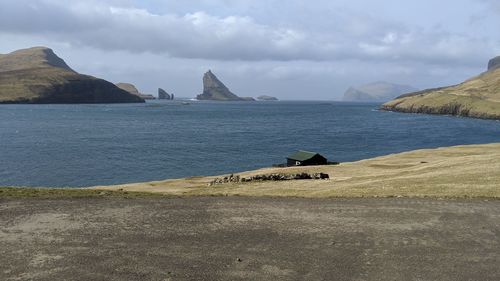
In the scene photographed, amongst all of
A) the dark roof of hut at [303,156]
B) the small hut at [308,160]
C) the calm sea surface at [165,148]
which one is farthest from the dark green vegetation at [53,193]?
the calm sea surface at [165,148]

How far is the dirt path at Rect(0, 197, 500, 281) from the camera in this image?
16.5 m

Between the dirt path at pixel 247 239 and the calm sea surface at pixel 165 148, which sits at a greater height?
the dirt path at pixel 247 239

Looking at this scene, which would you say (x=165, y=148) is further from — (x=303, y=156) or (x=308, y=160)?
(x=308, y=160)

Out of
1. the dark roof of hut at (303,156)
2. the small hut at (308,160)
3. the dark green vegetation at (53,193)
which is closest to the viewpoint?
the dark green vegetation at (53,193)

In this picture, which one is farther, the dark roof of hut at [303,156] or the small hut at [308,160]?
the dark roof of hut at [303,156]

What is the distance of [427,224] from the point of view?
2273 cm

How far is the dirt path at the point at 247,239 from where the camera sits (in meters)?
16.5

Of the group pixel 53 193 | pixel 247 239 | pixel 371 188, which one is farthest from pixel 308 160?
pixel 247 239

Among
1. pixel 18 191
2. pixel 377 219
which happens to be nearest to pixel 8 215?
pixel 18 191

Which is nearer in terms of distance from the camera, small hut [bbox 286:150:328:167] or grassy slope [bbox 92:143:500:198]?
grassy slope [bbox 92:143:500:198]

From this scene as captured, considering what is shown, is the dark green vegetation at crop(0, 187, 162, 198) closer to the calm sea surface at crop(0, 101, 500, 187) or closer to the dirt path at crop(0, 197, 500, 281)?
the dirt path at crop(0, 197, 500, 281)

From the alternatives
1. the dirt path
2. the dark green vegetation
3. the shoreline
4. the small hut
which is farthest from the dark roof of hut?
the dark green vegetation

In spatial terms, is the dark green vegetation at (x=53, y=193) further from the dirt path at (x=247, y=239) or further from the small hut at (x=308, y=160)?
the small hut at (x=308, y=160)

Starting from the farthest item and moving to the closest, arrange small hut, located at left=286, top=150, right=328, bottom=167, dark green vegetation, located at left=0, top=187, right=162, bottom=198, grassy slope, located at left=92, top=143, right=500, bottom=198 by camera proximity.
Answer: small hut, located at left=286, top=150, right=328, bottom=167, grassy slope, located at left=92, top=143, right=500, bottom=198, dark green vegetation, located at left=0, top=187, right=162, bottom=198
